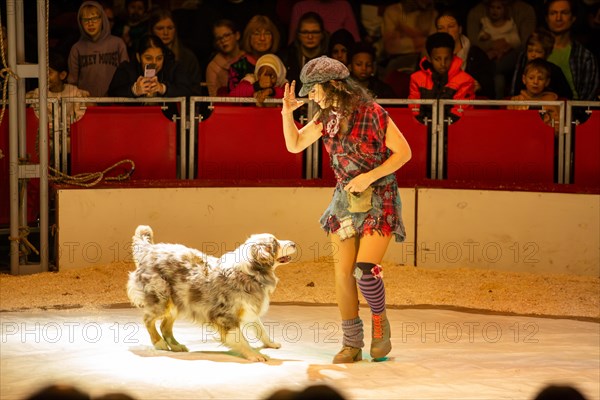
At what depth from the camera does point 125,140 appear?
10.5m

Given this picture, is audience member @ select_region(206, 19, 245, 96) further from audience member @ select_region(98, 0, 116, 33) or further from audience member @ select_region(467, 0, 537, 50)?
audience member @ select_region(467, 0, 537, 50)

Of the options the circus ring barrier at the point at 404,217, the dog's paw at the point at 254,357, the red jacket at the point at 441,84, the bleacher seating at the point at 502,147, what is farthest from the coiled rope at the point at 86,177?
the dog's paw at the point at 254,357

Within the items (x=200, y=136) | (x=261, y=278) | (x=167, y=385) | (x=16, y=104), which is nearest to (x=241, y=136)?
(x=200, y=136)

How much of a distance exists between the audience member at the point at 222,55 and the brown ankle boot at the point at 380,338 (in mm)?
5080

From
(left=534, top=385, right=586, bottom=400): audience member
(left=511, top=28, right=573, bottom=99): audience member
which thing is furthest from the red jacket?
(left=534, top=385, right=586, bottom=400): audience member

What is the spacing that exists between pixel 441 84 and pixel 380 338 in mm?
4663

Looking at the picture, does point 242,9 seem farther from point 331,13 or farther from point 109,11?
point 109,11

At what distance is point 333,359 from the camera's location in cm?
693

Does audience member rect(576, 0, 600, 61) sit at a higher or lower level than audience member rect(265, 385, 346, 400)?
higher

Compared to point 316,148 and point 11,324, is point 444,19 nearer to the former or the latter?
point 316,148

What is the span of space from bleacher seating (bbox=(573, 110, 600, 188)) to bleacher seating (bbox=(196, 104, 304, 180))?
9.00ft

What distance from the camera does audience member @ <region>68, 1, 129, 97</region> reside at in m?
11.1

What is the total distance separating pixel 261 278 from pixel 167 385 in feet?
A: 3.32

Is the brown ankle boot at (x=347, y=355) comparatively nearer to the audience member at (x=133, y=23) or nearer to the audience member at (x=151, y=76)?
the audience member at (x=151, y=76)
